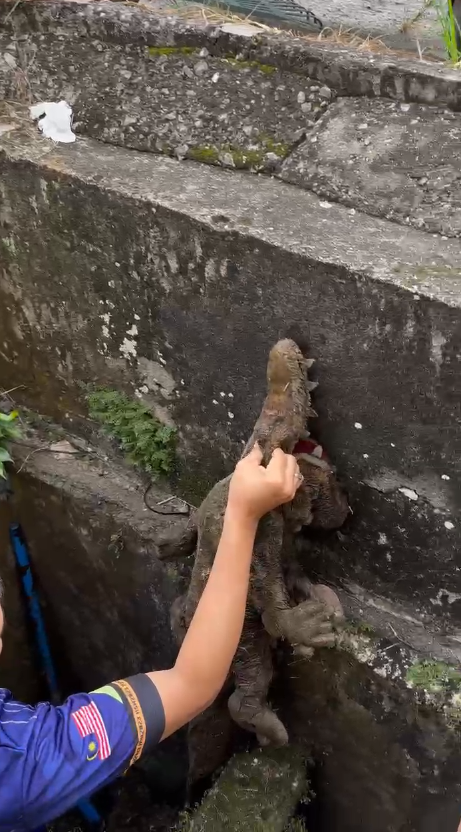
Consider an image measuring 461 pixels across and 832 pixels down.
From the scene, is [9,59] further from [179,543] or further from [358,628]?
[358,628]

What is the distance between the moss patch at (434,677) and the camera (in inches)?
96.9

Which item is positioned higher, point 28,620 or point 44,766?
point 44,766

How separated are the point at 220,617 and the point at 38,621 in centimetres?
242

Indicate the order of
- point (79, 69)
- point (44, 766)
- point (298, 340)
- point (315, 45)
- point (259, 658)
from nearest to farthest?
point (44, 766), point (298, 340), point (315, 45), point (259, 658), point (79, 69)

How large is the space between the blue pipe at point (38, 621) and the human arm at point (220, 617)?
203cm

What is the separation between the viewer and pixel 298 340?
238cm

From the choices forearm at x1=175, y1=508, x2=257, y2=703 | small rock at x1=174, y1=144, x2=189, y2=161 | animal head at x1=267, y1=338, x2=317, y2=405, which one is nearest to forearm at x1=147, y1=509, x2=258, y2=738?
forearm at x1=175, y1=508, x2=257, y2=703

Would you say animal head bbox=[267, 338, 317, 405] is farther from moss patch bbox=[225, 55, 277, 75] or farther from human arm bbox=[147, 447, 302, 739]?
moss patch bbox=[225, 55, 277, 75]

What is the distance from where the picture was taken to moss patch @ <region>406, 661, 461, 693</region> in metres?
2.46

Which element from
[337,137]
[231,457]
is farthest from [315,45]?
[231,457]

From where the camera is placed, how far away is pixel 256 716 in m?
2.72

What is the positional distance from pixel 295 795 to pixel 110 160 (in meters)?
2.52

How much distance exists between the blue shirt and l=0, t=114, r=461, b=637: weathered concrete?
1.04m

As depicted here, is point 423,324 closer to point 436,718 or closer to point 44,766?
point 436,718
